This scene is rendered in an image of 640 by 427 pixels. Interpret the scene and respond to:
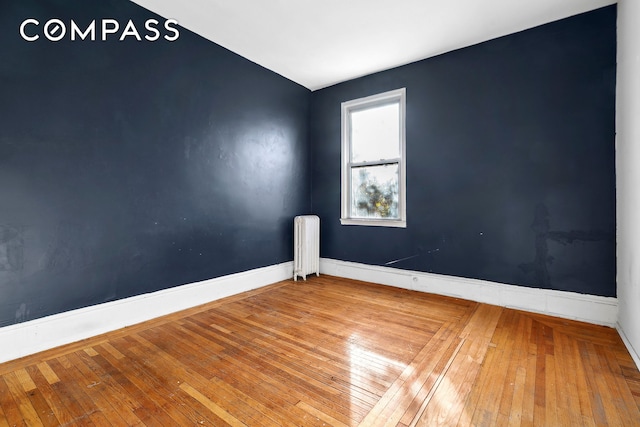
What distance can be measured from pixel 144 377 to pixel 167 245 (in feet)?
4.46

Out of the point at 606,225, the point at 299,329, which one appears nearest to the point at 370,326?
the point at 299,329

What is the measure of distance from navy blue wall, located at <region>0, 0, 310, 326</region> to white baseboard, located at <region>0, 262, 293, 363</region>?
0.08m

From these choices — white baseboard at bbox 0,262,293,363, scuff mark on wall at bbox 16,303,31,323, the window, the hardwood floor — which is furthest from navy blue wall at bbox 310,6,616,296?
scuff mark on wall at bbox 16,303,31,323

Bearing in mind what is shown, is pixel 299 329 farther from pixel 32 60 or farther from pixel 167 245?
pixel 32 60

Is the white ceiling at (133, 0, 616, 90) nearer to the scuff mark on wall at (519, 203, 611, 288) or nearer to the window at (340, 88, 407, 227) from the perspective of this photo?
the window at (340, 88, 407, 227)

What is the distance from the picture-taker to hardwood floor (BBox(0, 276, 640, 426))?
1.52 metres

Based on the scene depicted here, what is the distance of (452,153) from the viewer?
3453 millimetres

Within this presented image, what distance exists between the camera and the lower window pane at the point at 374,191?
13.0 ft

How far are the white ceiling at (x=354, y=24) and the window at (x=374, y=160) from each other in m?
0.61

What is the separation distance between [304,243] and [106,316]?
92.1 inches

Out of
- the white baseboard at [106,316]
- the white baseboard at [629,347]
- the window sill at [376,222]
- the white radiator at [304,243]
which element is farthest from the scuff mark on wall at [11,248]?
the white baseboard at [629,347]

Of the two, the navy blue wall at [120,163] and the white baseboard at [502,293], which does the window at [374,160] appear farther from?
the navy blue wall at [120,163]

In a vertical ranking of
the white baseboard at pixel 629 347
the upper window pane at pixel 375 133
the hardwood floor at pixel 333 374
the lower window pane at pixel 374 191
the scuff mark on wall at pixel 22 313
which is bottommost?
the hardwood floor at pixel 333 374

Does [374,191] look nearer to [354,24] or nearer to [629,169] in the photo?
[354,24]
